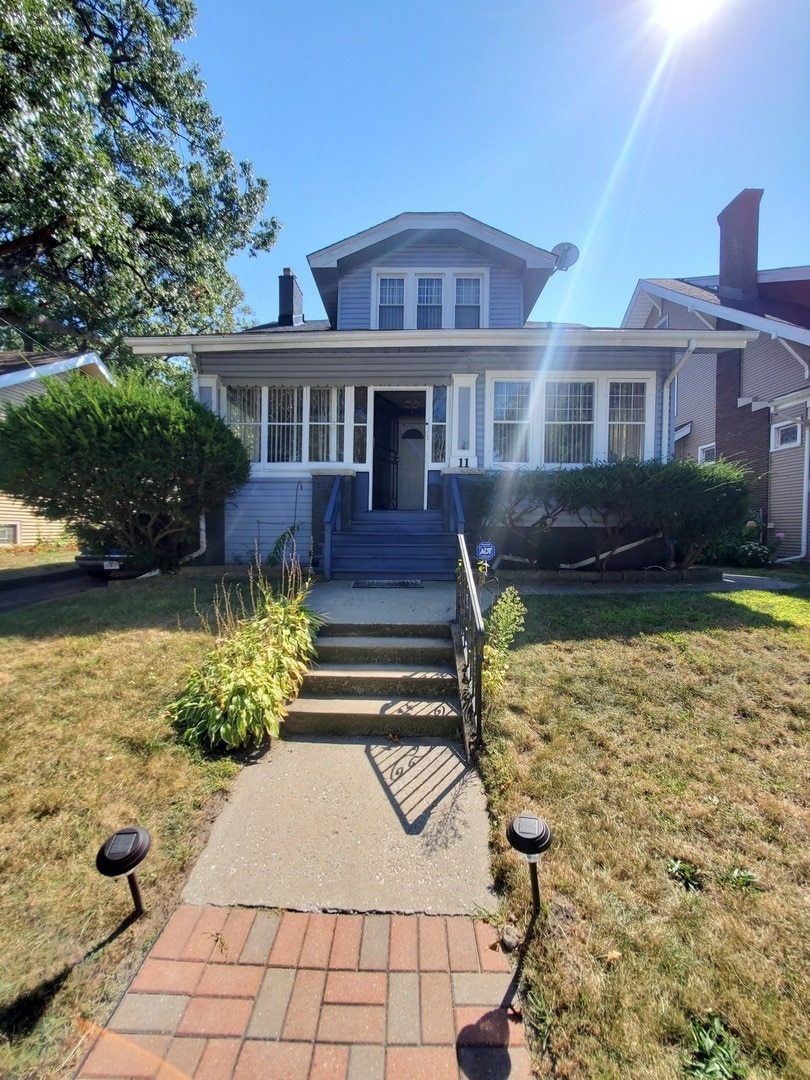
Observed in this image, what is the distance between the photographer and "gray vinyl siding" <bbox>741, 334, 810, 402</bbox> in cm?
1091

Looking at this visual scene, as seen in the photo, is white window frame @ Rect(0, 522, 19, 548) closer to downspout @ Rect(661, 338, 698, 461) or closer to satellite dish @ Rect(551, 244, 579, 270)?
satellite dish @ Rect(551, 244, 579, 270)

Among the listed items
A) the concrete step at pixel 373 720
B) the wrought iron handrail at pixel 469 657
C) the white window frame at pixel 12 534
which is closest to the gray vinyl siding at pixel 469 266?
the wrought iron handrail at pixel 469 657

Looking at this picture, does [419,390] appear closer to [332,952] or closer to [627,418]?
[627,418]

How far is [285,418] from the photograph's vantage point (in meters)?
8.62

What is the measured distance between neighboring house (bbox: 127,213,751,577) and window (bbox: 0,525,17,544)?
857 centimetres

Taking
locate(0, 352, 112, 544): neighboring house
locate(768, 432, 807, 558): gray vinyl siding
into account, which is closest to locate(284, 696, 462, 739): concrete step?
locate(0, 352, 112, 544): neighboring house

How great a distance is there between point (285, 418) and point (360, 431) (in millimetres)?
1399

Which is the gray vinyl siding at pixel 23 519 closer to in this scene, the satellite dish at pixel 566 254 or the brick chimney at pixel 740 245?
the satellite dish at pixel 566 254

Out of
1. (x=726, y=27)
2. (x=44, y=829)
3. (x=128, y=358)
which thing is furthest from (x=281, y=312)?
(x=44, y=829)

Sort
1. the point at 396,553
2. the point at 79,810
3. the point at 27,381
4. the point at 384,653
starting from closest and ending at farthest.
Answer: the point at 79,810 → the point at 384,653 → the point at 396,553 → the point at 27,381

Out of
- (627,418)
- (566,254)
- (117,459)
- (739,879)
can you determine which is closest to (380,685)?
(739,879)

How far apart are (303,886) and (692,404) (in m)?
16.8

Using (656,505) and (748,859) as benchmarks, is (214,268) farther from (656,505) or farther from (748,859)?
(748,859)

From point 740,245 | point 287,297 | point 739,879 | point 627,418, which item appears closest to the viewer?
point 739,879
